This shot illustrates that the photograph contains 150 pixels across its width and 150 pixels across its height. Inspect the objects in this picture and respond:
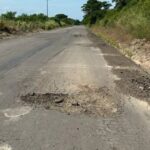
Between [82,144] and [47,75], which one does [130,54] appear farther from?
[82,144]

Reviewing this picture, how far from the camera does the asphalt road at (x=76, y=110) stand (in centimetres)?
583

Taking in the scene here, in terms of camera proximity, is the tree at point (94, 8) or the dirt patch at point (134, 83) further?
the tree at point (94, 8)

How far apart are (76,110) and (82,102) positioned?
597 mm

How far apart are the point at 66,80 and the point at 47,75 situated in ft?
3.24

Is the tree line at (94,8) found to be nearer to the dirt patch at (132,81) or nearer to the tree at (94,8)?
the tree at (94,8)

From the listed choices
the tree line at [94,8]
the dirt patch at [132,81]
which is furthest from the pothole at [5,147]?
the tree line at [94,8]

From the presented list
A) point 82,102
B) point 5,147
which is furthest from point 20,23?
point 5,147

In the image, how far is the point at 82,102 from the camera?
26.8 feet

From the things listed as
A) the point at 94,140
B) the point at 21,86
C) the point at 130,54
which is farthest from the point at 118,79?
the point at 130,54

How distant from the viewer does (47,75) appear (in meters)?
11.5

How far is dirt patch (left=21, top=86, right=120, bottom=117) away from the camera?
7594 mm

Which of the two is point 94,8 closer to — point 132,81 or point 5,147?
point 132,81

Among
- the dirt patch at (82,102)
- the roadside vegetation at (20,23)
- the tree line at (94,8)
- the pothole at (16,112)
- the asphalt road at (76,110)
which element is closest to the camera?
the asphalt road at (76,110)

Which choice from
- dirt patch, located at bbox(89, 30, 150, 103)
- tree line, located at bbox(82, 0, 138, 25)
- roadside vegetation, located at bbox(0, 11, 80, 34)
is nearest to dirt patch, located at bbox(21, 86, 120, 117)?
dirt patch, located at bbox(89, 30, 150, 103)
